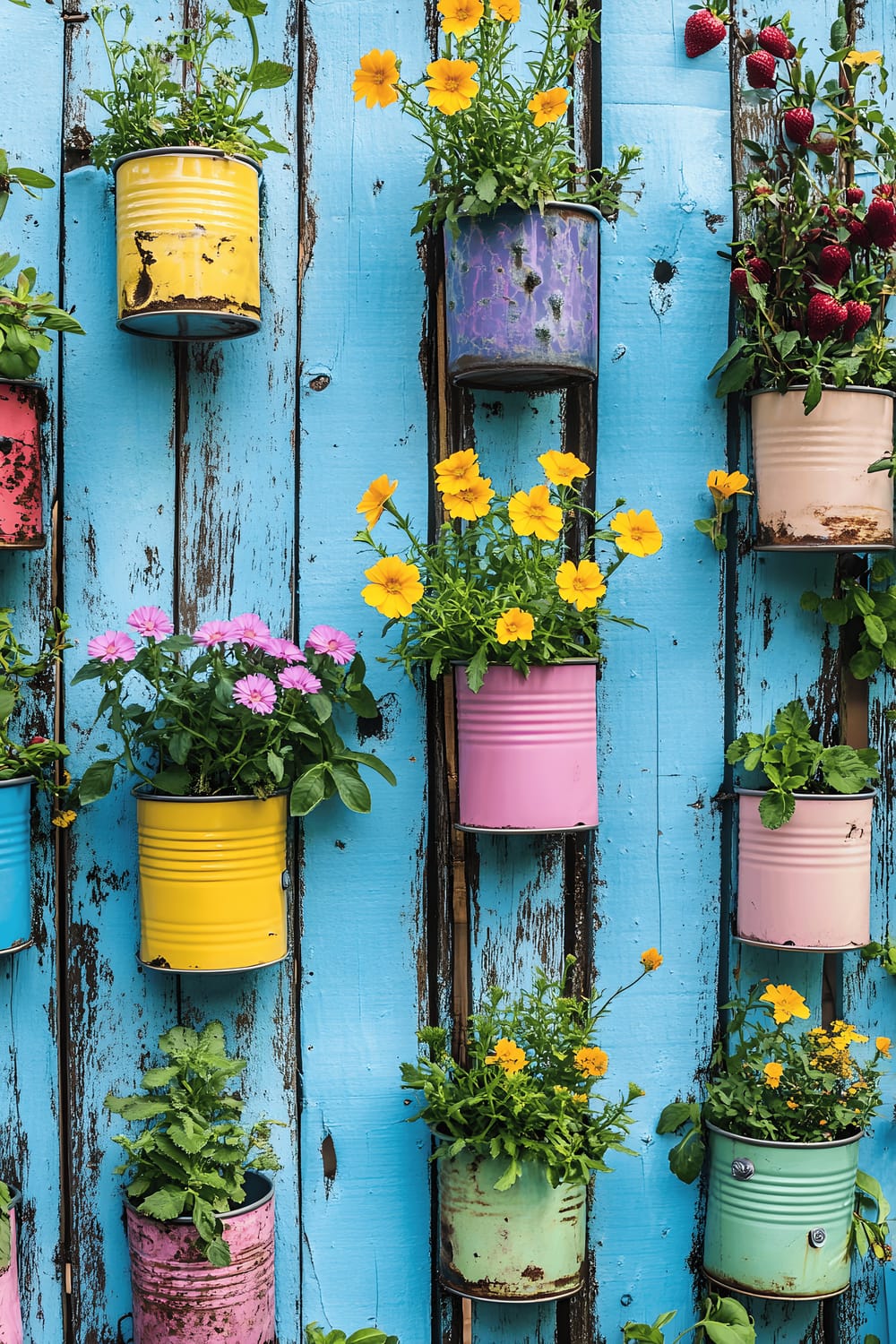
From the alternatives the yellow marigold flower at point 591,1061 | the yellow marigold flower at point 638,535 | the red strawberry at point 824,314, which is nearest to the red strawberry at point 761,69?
the red strawberry at point 824,314

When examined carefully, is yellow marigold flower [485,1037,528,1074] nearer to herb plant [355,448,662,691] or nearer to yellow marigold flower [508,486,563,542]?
Result: herb plant [355,448,662,691]

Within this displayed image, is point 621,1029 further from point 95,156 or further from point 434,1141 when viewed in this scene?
point 95,156

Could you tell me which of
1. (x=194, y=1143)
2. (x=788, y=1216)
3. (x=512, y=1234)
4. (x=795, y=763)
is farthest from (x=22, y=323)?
(x=788, y=1216)

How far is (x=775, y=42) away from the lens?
5.29 ft

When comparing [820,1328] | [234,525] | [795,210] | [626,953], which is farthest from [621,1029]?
[795,210]

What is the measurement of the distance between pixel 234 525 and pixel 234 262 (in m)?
0.36

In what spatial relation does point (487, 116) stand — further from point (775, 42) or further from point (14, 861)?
point (14, 861)

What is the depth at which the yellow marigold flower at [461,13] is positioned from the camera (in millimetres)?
1447

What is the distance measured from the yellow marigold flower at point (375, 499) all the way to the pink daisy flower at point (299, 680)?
0.70 feet

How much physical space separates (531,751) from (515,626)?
168mm

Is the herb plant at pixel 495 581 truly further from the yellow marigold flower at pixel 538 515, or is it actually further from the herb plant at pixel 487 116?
the herb plant at pixel 487 116

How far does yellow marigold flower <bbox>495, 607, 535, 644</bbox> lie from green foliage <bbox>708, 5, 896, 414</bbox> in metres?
0.49

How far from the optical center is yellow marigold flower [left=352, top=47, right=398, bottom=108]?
148 cm

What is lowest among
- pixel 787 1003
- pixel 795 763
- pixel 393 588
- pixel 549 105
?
pixel 787 1003
